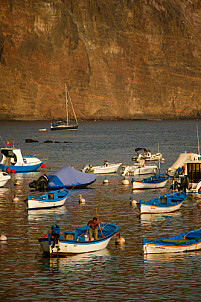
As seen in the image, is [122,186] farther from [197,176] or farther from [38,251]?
[38,251]

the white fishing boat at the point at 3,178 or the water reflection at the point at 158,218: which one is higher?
the white fishing boat at the point at 3,178

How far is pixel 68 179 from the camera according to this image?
2135 inches

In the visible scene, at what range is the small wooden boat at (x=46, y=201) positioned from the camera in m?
43.5

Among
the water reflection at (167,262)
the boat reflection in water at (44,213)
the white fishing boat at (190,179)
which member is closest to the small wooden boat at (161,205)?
the boat reflection in water at (44,213)

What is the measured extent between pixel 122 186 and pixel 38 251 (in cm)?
2700

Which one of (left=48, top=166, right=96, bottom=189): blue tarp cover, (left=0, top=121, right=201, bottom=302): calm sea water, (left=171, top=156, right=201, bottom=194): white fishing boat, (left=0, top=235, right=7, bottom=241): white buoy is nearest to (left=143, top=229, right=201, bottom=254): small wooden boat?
(left=0, top=121, right=201, bottom=302): calm sea water

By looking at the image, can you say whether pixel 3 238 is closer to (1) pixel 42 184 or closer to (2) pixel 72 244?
(2) pixel 72 244

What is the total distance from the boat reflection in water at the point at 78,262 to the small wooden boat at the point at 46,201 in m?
13.1

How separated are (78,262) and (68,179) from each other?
24767 mm

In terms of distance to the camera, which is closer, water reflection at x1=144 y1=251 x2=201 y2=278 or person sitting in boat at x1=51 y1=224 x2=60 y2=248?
water reflection at x1=144 y1=251 x2=201 y2=278

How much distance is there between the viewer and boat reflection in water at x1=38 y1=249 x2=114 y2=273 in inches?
1131

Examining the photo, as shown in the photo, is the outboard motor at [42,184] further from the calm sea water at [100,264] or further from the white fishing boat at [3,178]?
the calm sea water at [100,264]

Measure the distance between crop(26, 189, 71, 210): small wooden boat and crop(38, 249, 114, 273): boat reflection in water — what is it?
1313cm

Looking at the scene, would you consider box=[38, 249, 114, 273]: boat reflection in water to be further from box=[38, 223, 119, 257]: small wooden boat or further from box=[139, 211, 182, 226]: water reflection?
box=[139, 211, 182, 226]: water reflection
